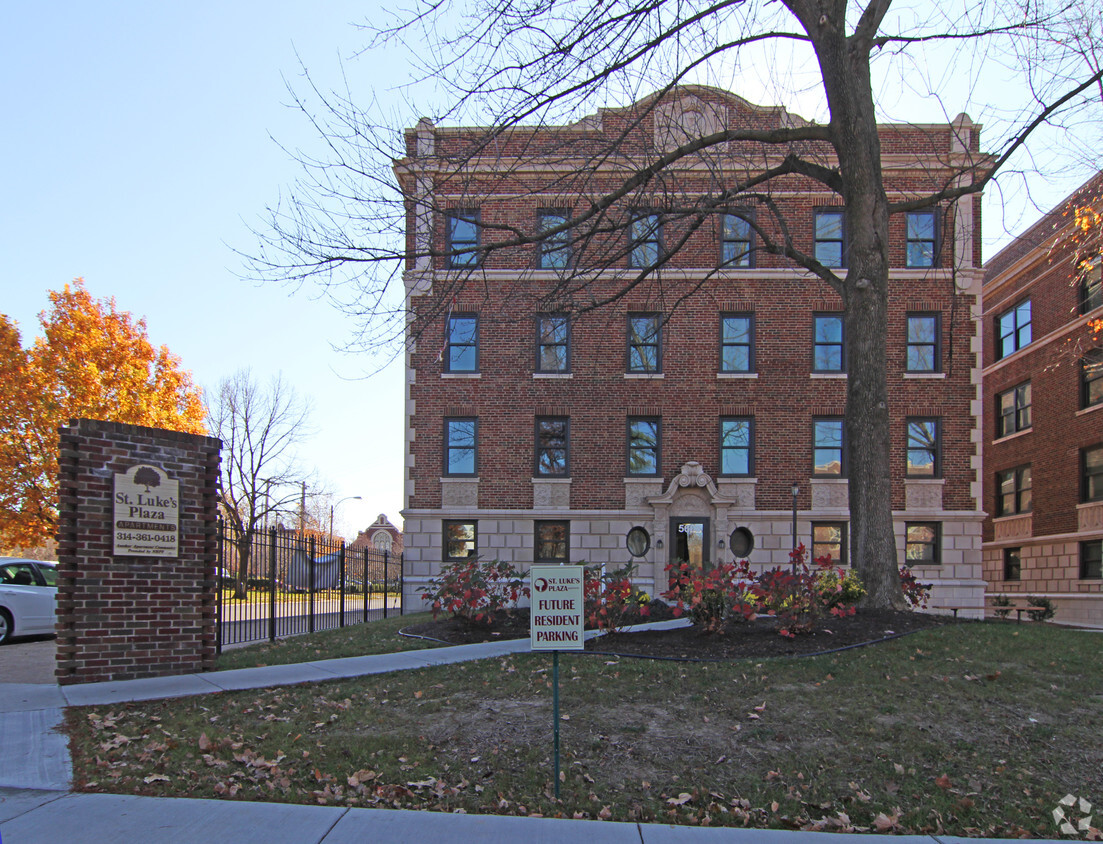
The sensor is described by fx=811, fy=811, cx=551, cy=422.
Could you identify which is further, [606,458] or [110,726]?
[606,458]

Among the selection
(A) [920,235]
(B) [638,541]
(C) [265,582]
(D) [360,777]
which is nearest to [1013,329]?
(A) [920,235]

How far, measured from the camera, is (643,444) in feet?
75.1

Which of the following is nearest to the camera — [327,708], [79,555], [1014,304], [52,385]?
[327,708]

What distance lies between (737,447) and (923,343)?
19.8 ft

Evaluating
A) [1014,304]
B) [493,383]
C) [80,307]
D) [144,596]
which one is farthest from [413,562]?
[1014,304]

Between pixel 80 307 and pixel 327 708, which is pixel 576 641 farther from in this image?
pixel 80 307

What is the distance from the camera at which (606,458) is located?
22.7m

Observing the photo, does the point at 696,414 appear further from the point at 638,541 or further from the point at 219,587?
the point at 219,587

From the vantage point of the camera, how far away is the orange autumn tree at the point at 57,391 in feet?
83.4

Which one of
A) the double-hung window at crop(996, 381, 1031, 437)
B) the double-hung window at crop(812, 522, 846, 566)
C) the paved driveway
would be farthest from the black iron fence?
the double-hung window at crop(996, 381, 1031, 437)

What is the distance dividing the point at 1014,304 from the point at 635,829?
31.5 meters

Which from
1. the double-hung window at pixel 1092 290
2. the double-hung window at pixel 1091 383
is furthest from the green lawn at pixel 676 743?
the double-hung window at pixel 1092 290

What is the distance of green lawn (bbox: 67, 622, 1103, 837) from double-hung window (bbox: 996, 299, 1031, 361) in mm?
25000

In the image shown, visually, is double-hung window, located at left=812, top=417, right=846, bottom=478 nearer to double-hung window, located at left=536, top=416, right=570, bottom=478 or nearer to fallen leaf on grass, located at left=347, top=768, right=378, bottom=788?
double-hung window, located at left=536, top=416, right=570, bottom=478
